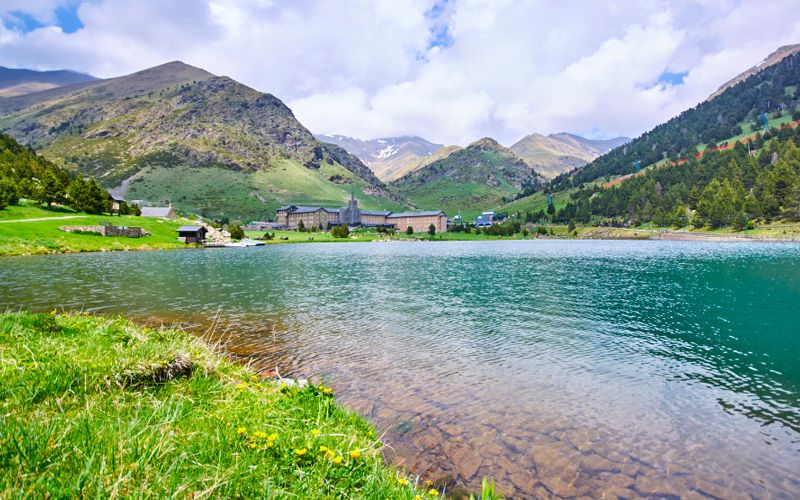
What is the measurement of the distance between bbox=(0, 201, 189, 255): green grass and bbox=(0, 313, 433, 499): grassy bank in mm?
96764

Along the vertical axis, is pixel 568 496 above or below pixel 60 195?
below

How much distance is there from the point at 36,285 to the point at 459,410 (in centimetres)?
5024

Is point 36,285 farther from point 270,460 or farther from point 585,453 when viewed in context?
point 585,453

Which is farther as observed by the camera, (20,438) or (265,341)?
(265,341)

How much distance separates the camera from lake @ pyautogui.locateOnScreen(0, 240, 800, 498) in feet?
38.8

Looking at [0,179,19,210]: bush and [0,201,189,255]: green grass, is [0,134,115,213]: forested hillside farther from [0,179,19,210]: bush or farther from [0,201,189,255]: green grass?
[0,201,189,255]: green grass

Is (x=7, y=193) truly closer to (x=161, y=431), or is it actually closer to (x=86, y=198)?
(x=86, y=198)

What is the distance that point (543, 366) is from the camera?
66.8ft

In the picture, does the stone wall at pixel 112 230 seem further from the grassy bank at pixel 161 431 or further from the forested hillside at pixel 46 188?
the grassy bank at pixel 161 431

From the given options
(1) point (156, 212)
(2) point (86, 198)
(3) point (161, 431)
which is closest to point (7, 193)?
(2) point (86, 198)

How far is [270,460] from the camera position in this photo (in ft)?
21.6

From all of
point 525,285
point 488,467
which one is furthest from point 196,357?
point 525,285

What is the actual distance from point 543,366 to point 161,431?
18.2m

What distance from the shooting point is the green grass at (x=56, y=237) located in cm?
8325
